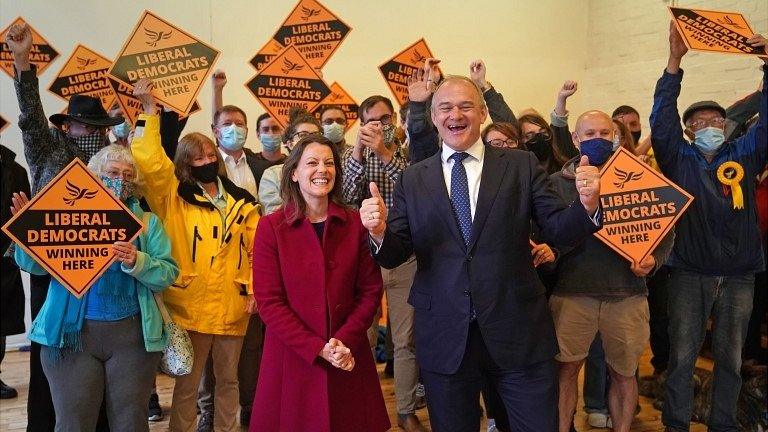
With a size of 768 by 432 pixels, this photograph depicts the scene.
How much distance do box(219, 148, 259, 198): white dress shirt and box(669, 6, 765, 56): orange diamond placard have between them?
2.41m

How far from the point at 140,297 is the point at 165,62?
1400mm

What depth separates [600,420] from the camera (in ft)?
12.3

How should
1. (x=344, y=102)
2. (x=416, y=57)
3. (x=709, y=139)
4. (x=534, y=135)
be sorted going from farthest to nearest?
(x=344, y=102)
(x=416, y=57)
(x=534, y=135)
(x=709, y=139)

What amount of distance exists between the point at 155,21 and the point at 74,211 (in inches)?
56.1

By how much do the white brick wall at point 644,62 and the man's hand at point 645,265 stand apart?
12.2ft

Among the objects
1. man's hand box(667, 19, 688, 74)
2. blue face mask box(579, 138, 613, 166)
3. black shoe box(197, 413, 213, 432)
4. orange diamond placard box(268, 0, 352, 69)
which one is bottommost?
black shoe box(197, 413, 213, 432)

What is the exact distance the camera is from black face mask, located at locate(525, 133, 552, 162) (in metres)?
3.62

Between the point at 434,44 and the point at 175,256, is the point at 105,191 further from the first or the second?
the point at 434,44

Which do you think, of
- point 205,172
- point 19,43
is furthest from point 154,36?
point 205,172

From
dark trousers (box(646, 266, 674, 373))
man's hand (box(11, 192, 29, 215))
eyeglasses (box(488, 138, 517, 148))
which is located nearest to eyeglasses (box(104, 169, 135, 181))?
man's hand (box(11, 192, 29, 215))

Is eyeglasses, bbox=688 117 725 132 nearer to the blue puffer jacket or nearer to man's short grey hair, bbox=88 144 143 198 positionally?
the blue puffer jacket

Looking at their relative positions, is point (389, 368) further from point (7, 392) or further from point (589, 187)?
point (589, 187)

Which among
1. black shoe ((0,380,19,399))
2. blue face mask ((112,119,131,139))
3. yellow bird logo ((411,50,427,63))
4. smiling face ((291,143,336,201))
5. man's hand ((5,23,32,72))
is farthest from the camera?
yellow bird logo ((411,50,427,63))

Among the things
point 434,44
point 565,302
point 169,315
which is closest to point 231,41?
point 434,44
